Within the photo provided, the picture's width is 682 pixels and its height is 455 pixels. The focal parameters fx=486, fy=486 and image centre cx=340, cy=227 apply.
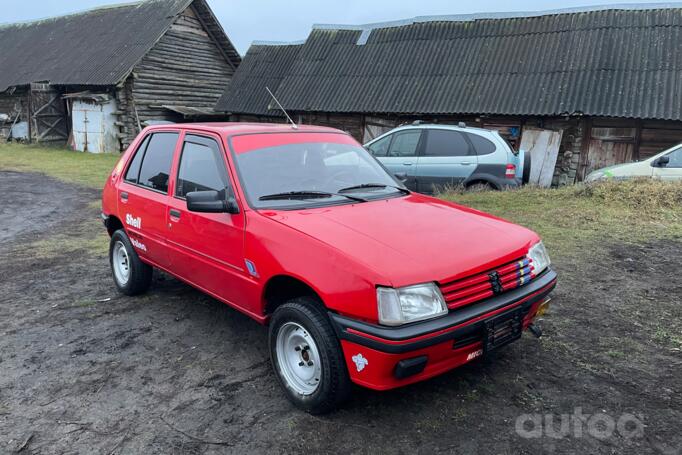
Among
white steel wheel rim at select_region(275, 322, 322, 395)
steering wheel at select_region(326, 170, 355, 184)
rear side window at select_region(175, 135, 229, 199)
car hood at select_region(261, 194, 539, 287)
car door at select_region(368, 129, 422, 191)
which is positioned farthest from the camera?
car door at select_region(368, 129, 422, 191)

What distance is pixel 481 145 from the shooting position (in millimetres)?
9094

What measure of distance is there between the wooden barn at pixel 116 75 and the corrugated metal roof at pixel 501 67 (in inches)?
199

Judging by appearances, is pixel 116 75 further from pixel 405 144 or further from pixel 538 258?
pixel 538 258

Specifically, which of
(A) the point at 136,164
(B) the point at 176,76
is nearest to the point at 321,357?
(A) the point at 136,164

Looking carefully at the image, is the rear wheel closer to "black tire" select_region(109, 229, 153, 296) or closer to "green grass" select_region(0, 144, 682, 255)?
"green grass" select_region(0, 144, 682, 255)

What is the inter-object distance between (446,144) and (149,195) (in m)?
6.41

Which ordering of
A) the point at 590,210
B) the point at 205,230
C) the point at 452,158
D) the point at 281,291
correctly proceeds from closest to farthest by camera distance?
the point at 281,291, the point at 205,230, the point at 590,210, the point at 452,158

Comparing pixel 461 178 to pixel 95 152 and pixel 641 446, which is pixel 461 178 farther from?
pixel 95 152

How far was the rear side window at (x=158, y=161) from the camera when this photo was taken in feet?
14.2

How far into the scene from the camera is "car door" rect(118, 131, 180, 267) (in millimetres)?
4285

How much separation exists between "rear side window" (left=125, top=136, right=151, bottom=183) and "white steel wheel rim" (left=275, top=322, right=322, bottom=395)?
260 centimetres

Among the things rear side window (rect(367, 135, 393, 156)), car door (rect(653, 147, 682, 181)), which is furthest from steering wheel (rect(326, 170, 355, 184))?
car door (rect(653, 147, 682, 181))

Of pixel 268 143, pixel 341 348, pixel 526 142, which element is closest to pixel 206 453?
pixel 341 348

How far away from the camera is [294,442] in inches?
108
